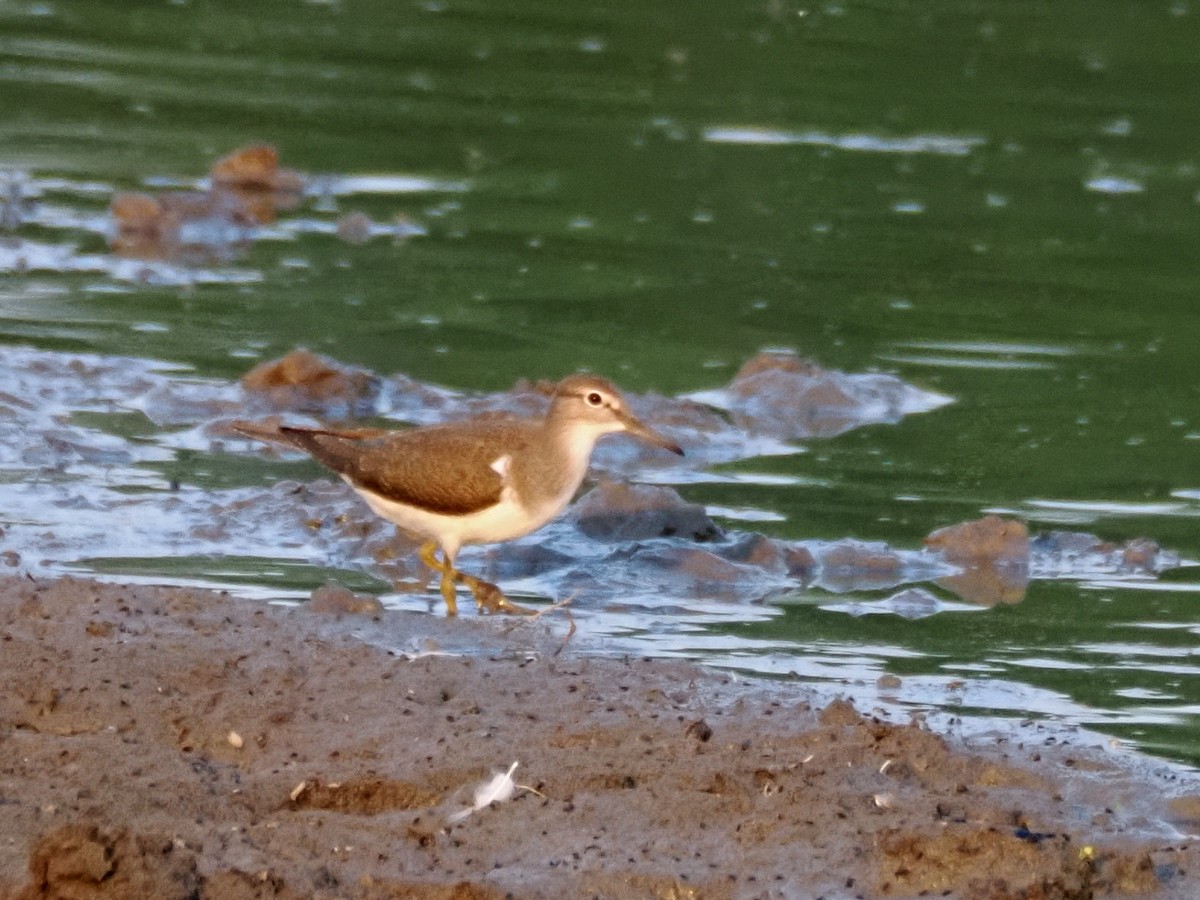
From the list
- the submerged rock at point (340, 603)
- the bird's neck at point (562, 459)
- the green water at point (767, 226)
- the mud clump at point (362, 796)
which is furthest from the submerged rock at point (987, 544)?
the mud clump at point (362, 796)

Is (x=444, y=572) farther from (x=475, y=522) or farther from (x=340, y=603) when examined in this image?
(x=340, y=603)

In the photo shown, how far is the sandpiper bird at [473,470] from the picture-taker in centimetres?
780

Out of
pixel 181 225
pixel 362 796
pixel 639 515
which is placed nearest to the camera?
pixel 362 796

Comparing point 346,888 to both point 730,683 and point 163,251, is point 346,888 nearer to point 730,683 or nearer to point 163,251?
point 730,683

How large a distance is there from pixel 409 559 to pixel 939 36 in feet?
37.0

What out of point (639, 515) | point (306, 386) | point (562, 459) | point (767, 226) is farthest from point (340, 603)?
point (767, 226)

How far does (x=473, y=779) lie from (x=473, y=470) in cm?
234

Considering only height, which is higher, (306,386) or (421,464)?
(421,464)

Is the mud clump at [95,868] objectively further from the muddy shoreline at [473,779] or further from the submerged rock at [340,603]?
the submerged rock at [340,603]

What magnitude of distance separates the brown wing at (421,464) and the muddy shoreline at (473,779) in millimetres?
776

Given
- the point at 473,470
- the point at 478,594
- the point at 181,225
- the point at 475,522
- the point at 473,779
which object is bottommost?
the point at 478,594

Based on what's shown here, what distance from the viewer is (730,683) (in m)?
6.70

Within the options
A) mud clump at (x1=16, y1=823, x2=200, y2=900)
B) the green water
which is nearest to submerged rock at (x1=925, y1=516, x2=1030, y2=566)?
the green water

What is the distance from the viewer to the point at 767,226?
13312 mm
